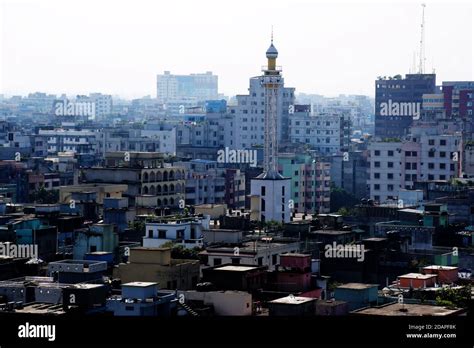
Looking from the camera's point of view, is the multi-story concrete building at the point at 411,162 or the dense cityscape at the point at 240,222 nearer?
the dense cityscape at the point at 240,222

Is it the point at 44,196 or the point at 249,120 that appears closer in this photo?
the point at 44,196

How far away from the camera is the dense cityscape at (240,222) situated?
12.4m

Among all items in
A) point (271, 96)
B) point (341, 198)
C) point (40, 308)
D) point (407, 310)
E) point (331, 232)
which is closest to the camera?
point (407, 310)

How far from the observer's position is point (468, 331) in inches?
194

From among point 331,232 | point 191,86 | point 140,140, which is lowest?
point 331,232

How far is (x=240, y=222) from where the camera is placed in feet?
67.3

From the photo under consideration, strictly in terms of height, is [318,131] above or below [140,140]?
above

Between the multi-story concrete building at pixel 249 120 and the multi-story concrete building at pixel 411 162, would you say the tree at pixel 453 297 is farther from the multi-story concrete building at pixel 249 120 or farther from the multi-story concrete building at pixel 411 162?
the multi-story concrete building at pixel 249 120

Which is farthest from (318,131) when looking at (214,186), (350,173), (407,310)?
(407,310)

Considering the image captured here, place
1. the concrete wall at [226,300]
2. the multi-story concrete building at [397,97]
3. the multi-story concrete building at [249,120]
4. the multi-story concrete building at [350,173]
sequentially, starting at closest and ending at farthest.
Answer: the concrete wall at [226,300] < the multi-story concrete building at [350,173] < the multi-story concrete building at [249,120] < the multi-story concrete building at [397,97]

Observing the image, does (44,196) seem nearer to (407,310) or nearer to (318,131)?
(407,310)

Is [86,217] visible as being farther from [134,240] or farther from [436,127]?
[436,127]

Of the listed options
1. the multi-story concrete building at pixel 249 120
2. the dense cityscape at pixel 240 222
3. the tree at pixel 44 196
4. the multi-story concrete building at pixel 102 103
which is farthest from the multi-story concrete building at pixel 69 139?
the multi-story concrete building at pixel 102 103

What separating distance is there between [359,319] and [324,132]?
43.2 meters
